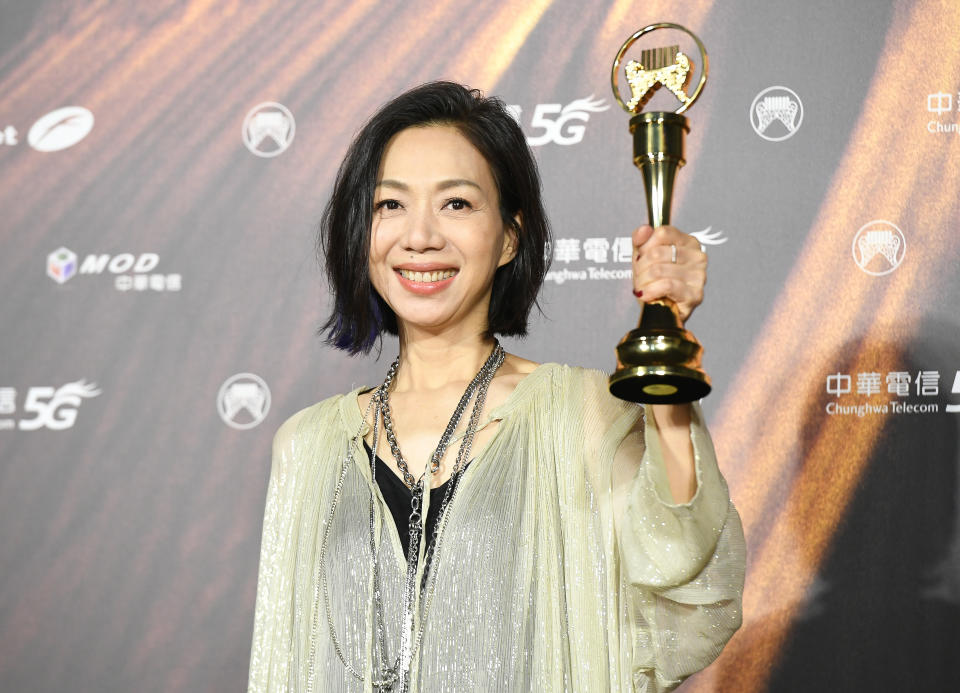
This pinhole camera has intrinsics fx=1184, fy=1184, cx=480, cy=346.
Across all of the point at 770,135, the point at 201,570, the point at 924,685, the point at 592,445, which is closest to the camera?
the point at 592,445

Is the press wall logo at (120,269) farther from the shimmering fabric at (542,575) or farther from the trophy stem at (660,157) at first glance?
the trophy stem at (660,157)

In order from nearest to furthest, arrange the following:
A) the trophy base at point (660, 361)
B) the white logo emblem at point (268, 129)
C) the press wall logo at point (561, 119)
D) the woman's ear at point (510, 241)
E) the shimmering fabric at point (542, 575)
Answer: the trophy base at point (660, 361) < the shimmering fabric at point (542, 575) < the woman's ear at point (510, 241) < the press wall logo at point (561, 119) < the white logo emblem at point (268, 129)

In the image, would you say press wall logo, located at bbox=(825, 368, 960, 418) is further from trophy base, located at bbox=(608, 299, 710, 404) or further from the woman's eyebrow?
trophy base, located at bbox=(608, 299, 710, 404)

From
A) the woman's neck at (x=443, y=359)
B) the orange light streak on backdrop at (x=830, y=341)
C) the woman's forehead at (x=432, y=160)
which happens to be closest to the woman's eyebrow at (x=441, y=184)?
the woman's forehead at (x=432, y=160)

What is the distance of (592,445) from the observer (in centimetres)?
152

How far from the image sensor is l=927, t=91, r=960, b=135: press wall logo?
242cm

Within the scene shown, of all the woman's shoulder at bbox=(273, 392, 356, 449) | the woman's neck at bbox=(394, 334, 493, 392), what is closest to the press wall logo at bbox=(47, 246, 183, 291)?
the woman's shoulder at bbox=(273, 392, 356, 449)

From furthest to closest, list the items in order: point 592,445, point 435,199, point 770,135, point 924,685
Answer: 1. point 770,135
2. point 924,685
3. point 435,199
4. point 592,445

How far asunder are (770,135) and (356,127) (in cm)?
93

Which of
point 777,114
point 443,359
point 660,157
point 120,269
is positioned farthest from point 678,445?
point 120,269

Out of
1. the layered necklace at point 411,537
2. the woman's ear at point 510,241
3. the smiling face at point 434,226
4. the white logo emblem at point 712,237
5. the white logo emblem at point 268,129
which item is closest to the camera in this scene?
the layered necklace at point 411,537

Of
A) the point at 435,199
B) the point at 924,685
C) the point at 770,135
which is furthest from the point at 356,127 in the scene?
the point at 924,685

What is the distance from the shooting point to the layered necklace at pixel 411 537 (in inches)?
60.3

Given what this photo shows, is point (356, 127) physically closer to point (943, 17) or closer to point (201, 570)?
point (201, 570)
